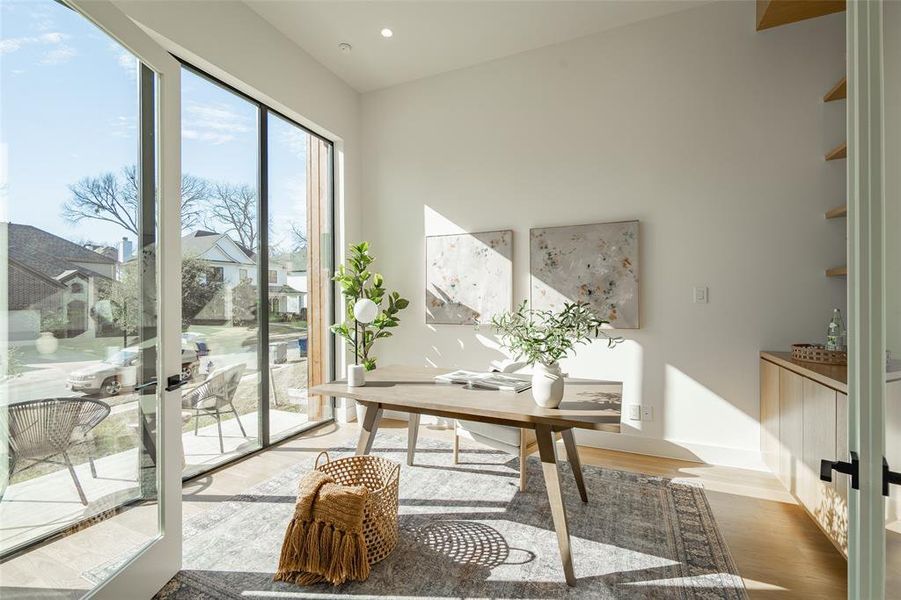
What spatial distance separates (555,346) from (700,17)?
2.75m

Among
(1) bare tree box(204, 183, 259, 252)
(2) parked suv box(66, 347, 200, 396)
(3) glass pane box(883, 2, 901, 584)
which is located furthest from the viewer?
(1) bare tree box(204, 183, 259, 252)

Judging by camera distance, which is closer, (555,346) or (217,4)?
(555,346)

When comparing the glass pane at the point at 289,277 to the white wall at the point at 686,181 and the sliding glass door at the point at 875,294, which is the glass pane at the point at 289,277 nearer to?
the white wall at the point at 686,181

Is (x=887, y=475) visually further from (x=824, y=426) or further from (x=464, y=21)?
(x=464, y=21)

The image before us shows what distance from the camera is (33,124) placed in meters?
1.29

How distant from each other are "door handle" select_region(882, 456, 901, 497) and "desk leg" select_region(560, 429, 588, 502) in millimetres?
1528

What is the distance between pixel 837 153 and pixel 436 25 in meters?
2.76

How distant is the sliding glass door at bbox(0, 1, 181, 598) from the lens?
1.23m

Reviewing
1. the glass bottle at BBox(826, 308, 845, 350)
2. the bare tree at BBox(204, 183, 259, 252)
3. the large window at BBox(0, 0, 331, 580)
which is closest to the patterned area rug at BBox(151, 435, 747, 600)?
the large window at BBox(0, 0, 331, 580)

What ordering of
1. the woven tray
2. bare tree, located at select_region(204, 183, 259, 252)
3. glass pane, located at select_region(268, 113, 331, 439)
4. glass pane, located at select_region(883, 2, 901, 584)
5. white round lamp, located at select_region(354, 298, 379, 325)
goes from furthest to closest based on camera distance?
Result: 1. glass pane, located at select_region(268, 113, 331, 439)
2. bare tree, located at select_region(204, 183, 259, 252)
3. white round lamp, located at select_region(354, 298, 379, 325)
4. the woven tray
5. glass pane, located at select_region(883, 2, 901, 584)

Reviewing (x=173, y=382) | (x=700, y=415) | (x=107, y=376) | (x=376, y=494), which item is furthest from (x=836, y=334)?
(x=107, y=376)

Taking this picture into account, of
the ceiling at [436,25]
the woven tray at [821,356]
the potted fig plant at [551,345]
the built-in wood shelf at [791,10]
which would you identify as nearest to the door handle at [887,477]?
the potted fig plant at [551,345]

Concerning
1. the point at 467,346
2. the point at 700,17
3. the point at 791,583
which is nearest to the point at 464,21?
the point at 700,17

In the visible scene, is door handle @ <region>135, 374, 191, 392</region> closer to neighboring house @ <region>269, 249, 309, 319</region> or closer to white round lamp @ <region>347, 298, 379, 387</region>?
white round lamp @ <region>347, 298, 379, 387</region>
